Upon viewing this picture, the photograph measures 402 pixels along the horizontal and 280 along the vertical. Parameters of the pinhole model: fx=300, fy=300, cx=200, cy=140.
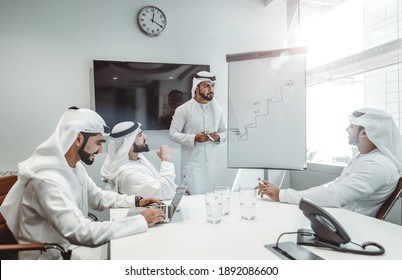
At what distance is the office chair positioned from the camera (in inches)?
45.6

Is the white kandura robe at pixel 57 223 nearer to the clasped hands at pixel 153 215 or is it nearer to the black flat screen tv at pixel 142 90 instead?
the clasped hands at pixel 153 215

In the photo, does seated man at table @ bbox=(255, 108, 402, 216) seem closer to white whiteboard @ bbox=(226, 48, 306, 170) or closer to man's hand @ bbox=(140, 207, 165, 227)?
white whiteboard @ bbox=(226, 48, 306, 170)

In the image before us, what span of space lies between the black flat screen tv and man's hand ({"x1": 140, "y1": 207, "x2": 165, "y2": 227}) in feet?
6.66

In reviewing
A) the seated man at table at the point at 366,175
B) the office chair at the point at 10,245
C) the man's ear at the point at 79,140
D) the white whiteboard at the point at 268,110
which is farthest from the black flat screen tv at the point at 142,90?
the seated man at table at the point at 366,175

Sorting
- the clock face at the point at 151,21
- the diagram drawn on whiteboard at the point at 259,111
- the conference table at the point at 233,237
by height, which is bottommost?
the conference table at the point at 233,237

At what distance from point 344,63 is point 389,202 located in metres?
1.85

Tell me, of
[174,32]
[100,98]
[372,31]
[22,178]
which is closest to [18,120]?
[100,98]

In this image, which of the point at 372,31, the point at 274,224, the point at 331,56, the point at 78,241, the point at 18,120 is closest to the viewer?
the point at 78,241

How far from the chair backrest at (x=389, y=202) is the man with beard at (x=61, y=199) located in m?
1.21

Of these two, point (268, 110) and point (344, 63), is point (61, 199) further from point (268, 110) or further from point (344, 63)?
point (344, 63)

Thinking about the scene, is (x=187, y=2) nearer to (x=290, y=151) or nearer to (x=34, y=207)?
(x=290, y=151)

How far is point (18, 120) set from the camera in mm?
3035

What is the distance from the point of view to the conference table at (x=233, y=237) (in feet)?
3.29
